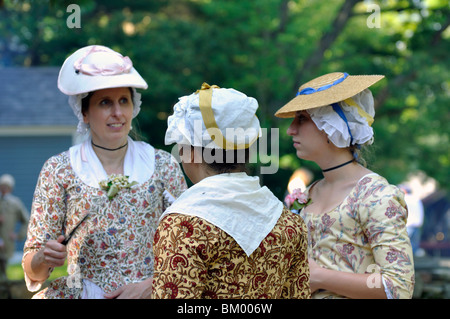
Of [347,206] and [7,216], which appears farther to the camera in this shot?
[7,216]

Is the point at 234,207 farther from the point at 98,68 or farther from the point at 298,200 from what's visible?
the point at 98,68

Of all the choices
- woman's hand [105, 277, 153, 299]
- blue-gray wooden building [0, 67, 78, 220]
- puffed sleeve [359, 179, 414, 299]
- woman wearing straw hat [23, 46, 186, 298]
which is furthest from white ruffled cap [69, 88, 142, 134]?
blue-gray wooden building [0, 67, 78, 220]

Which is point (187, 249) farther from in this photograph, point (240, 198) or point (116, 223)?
point (116, 223)

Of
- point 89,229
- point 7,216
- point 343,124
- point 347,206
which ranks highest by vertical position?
point 343,124

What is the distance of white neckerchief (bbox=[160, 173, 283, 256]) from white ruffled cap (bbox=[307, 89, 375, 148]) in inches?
29.4

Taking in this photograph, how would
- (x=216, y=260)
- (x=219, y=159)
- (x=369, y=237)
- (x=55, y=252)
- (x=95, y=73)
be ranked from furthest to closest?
1. (x=95, y=73)
2. (x=369, y=237)
3. (x=55, y=252)
4. (x=219, y=159)
5. (x=216, y=260)

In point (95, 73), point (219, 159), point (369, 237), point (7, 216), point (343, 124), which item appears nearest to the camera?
point (219, 159)

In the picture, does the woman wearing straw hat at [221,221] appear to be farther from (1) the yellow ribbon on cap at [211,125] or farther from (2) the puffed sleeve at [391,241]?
(2) the puffed sleeve at [391,241]

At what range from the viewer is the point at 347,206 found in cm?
266

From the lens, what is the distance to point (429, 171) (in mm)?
20547

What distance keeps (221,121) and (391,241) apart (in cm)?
94

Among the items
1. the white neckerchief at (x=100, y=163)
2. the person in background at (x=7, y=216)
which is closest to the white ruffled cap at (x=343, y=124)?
the white neckerchief at (x=100, y=163)

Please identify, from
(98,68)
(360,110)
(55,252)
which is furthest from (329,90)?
(55,252)

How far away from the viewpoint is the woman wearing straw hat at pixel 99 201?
276cm
